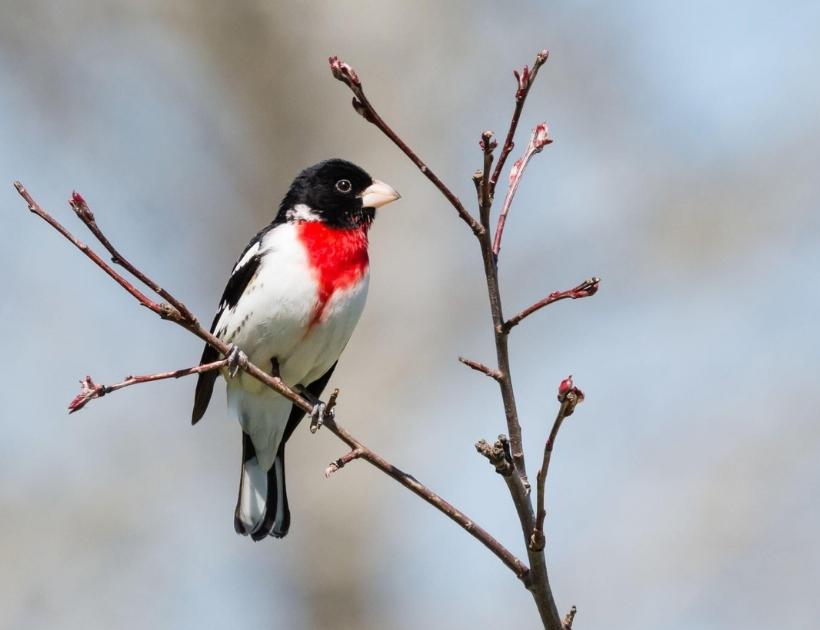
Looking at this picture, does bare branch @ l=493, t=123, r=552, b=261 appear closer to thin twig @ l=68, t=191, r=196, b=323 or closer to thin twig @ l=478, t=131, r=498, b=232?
thin twig @ l=478, t=131, r=498, b=232

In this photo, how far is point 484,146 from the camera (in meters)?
2.76

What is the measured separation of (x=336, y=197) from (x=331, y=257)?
61cm

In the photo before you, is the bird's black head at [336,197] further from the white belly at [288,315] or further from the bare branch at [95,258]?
the bare branch at [95,258]

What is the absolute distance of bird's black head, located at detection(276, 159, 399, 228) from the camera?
5.65 meters

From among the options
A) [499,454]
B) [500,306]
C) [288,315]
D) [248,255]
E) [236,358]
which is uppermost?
[248,255]

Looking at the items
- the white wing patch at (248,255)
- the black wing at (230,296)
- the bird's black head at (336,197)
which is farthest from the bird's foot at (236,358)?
the bird's black head at (336,197)

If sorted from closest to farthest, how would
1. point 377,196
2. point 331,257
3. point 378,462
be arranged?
point 378,462
point 331,257
point 377,196

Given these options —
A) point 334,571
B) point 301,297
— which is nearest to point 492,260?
point 301,297

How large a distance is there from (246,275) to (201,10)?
7.78 metres

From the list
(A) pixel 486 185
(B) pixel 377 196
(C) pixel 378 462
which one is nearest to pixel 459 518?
(C) pixel 378 462

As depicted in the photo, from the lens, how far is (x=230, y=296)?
541 centimetres

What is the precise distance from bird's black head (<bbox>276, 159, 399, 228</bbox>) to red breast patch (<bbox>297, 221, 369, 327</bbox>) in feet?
0.42

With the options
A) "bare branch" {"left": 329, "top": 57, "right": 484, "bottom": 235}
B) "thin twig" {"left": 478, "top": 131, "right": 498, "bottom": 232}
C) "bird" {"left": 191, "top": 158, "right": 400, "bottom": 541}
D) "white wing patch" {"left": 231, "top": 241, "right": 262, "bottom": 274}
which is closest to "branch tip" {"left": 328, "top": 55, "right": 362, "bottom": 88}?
"bare branch" {"left": 329, "top": 57, "right": 484, "bottom": 235}

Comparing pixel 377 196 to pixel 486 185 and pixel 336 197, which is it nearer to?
pixel 336 197
